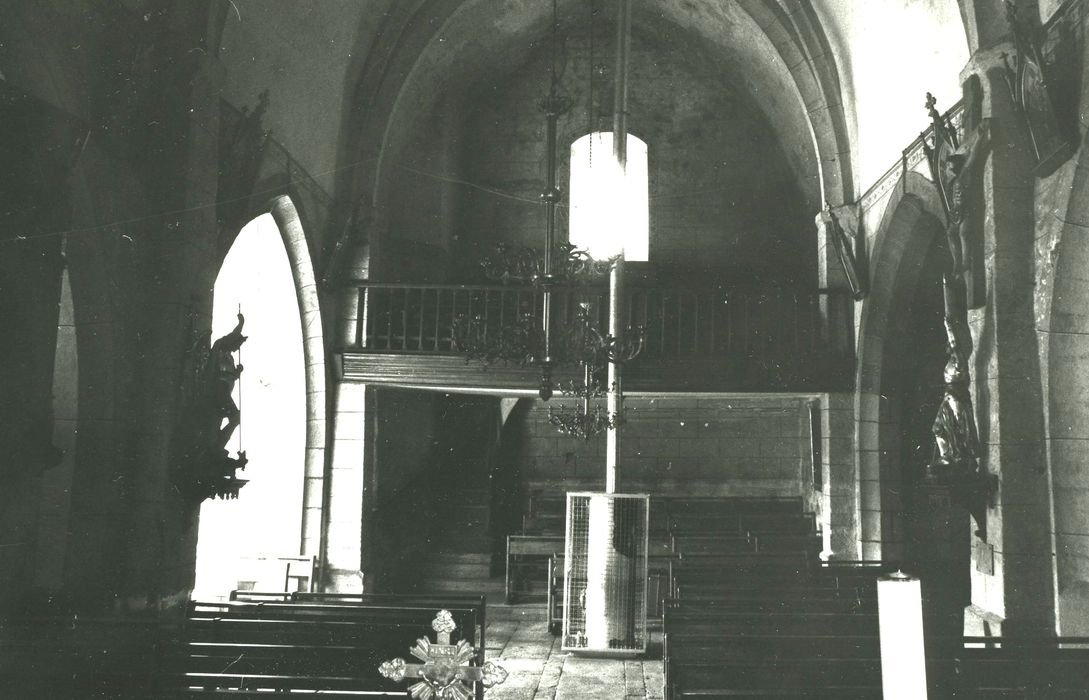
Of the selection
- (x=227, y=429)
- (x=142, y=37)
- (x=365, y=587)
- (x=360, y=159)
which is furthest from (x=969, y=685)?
(x=360, y=159)

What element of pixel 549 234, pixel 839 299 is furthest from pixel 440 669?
pixel 839 299

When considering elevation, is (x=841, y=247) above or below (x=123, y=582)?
above

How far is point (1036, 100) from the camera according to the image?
629 cm

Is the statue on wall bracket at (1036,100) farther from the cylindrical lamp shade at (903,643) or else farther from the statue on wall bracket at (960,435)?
the cylindrical lamp shade at (903,643)

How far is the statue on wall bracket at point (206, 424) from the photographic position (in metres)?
7.23

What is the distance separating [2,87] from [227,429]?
3.04m

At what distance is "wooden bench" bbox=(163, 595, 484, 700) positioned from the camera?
16.5 feet

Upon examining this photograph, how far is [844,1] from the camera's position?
10.9 meters

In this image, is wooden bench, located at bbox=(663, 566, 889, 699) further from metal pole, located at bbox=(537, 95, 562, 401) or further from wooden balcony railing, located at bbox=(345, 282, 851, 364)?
wooden balcony railing, located at bbox=(345, 282, 851, 364)

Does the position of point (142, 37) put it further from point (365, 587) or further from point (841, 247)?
point (841, 247)

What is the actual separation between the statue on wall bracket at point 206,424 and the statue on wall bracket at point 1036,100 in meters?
6.13

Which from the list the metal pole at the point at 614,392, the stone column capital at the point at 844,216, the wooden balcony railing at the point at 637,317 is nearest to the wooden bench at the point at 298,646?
the metal pole at the point at 614,392

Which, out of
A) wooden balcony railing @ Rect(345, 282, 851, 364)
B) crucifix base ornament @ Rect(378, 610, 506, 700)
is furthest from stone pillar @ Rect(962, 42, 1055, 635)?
crucifix base ornament @ Rect(378, 610, 506, 700)

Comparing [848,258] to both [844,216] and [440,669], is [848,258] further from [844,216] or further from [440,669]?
[440,669]
